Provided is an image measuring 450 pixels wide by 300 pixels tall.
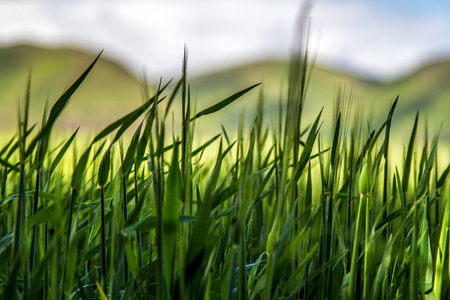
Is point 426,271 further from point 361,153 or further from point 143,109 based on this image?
point 143,109

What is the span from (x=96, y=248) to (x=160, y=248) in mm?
203

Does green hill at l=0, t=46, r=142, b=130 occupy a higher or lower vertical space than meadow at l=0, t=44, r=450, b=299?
higher

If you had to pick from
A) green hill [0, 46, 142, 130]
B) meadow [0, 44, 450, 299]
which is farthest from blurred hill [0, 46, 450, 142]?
meadow [0, 44, 450, 299]

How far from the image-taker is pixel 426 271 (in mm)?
498

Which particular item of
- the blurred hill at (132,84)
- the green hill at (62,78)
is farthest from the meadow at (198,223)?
the green hill at (62,78)

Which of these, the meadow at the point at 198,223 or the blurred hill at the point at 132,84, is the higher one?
the blurred hill at the point at 132,84

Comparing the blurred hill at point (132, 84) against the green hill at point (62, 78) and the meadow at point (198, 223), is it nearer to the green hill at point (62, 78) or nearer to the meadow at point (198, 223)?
the green hill at point (62, 78)

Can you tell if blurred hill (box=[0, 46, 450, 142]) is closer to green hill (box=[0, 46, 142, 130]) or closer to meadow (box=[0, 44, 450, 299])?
green hill (box=[0, 46, 142, 130])

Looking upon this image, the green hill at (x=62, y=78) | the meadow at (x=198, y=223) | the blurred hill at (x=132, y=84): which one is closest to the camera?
the meadow at (x=198, y=223)

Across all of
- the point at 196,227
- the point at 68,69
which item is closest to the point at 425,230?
the point at 196,227

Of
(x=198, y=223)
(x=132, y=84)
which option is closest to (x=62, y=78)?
(x=132, y=84)

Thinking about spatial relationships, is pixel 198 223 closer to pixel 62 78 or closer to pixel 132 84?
pixel 132 84

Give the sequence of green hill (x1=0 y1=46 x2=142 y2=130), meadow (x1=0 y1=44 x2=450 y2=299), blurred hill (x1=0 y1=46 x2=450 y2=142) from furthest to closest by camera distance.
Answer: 1. green hill (x1=0 y1=46 x2=142 y2=130)
2. blurred hill (x1=0 y1=46 x2=450 y2=142)
3. meadow (x1=0 y1=44 x2=450 y2=299)

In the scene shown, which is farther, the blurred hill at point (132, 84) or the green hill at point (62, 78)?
the green hill at point (62, 78)
